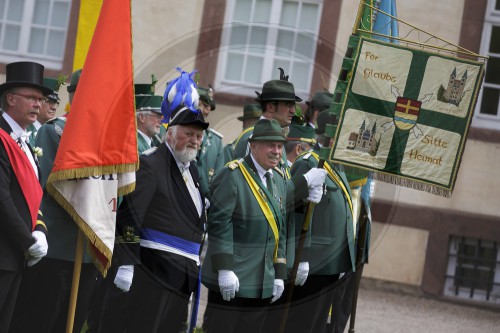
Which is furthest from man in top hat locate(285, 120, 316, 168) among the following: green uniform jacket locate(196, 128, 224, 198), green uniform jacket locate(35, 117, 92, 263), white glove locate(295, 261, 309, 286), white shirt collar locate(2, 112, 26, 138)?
white shirt collar locate(2, 112, 26, 138)

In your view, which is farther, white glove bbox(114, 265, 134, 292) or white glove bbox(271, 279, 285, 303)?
white glove bbox(271, 279, 285, 303)

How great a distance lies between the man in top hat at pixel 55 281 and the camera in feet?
21.9

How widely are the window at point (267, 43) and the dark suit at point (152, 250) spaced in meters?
6.86

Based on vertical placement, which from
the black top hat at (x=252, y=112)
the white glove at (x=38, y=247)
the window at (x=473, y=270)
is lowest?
the window at (x=473, y=270)

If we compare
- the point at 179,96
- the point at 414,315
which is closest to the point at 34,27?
the point at 414,315

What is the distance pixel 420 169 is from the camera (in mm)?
7473

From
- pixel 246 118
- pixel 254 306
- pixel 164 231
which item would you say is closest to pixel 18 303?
pixel 164 231

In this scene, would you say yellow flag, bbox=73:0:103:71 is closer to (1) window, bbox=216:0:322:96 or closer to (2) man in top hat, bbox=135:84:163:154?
(2) man in top hat, bbox=135:84:163:154

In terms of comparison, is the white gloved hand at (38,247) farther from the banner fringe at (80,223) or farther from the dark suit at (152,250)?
the dark suit at (152,250)

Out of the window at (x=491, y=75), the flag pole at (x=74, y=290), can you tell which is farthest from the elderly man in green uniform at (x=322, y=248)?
the window at (x=491, y=75)

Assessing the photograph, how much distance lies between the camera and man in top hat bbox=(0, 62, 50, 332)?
5898 millimetres

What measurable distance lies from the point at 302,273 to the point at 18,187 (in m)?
2.61

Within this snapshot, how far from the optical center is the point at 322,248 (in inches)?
327

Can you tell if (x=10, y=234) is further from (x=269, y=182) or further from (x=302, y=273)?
(x=302, y=273)
